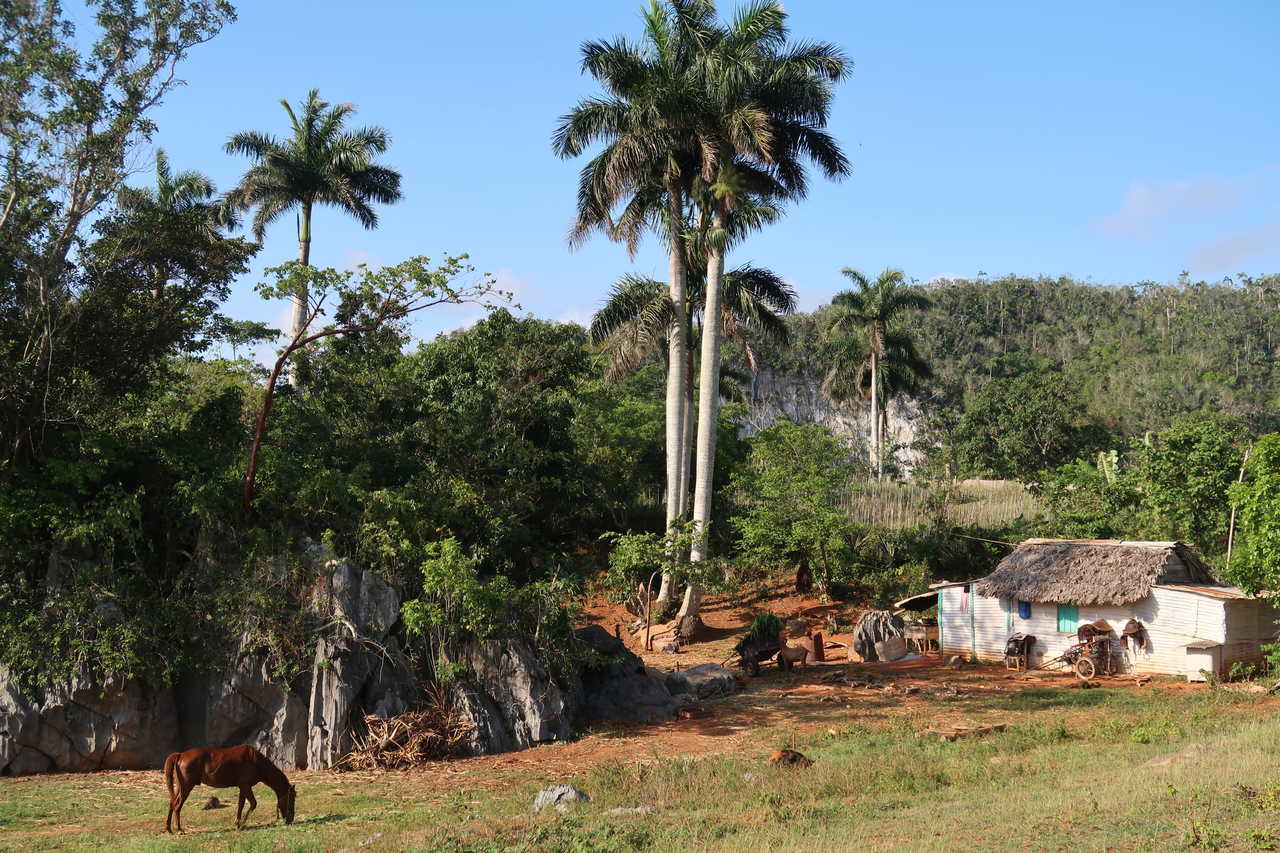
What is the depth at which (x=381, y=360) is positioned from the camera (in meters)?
19.8

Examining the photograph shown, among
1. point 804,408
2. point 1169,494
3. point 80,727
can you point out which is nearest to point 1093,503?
point 1169,494

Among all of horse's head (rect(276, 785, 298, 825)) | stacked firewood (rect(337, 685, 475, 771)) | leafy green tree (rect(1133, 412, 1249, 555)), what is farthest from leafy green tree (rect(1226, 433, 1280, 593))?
horse's head (rect(276, 785, 298, 825))

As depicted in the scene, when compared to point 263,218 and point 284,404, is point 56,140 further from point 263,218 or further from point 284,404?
point 263,218

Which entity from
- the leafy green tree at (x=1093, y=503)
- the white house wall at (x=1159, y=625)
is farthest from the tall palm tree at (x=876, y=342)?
the white house wall at (x=1159, y=625)

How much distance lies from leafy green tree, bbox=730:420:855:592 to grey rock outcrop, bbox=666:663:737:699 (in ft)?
30.0

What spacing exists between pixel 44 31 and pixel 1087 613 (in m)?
21.4

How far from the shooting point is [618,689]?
17734 mm

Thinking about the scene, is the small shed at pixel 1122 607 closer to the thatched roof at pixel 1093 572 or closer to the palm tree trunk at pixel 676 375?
the thatched roof at pixel 1093 572

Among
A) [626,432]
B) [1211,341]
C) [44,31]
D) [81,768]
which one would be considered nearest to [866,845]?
[81,768]

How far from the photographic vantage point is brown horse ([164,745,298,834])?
1084cm

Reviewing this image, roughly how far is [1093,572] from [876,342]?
89.7ft

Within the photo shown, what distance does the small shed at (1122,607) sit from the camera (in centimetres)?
Answer: 1992

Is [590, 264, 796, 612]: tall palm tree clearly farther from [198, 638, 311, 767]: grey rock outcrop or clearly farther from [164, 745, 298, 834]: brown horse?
[164, 745, 298, 834]: brown horse

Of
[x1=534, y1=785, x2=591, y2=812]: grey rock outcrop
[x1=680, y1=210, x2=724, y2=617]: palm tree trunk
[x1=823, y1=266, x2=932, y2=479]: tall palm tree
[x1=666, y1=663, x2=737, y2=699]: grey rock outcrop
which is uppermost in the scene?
[x1=823, y1=266, x2=932, y2=479]: tall palm tree
